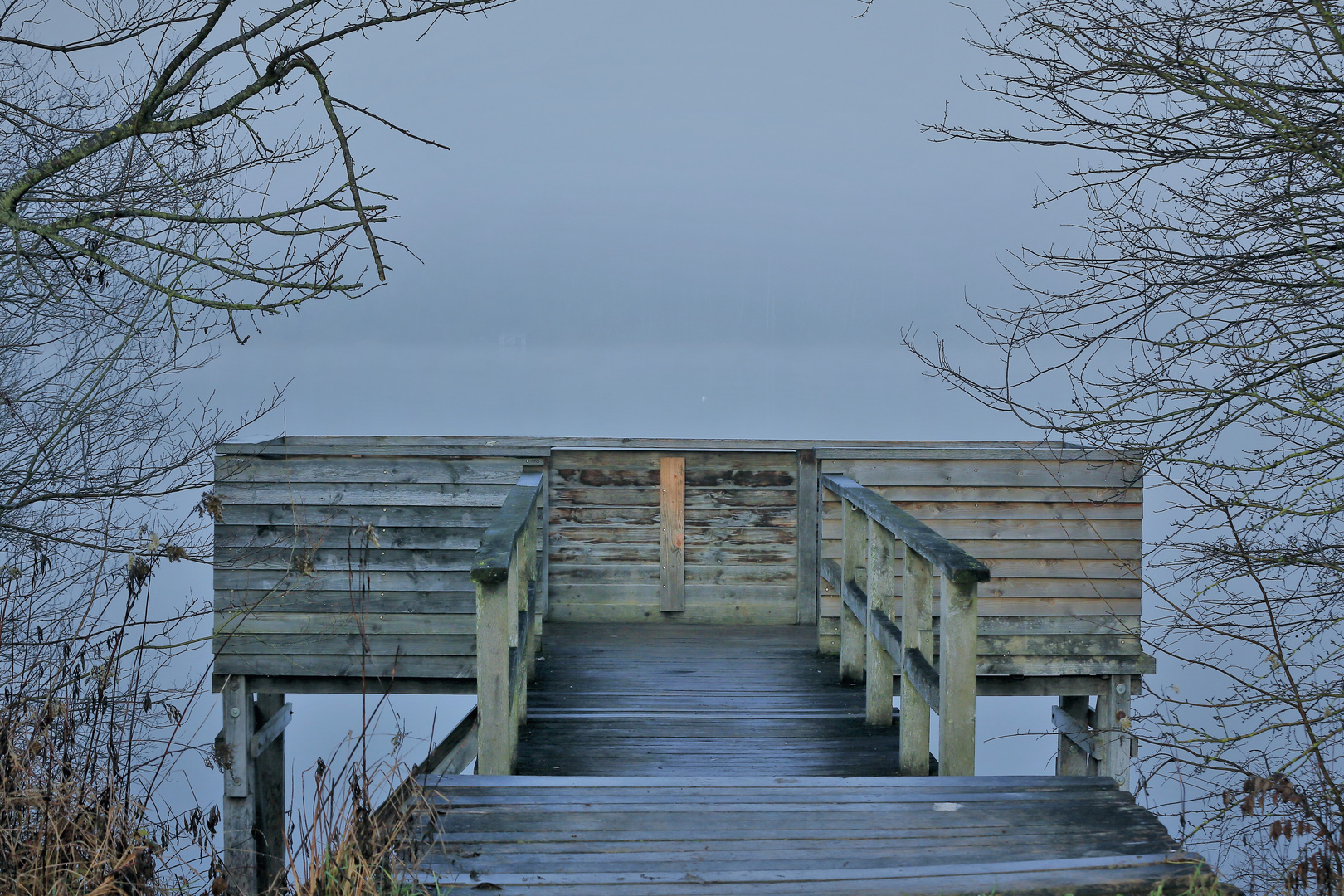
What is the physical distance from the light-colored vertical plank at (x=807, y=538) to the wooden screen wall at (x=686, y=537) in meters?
0.06

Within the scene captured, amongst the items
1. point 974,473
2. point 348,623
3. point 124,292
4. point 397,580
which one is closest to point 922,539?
point 974,473

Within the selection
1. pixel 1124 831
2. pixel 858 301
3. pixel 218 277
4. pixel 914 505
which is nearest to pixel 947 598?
pixel 1124 831

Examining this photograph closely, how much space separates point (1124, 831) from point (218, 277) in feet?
24.2

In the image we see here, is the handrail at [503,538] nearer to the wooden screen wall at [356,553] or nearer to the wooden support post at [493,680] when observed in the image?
the wooden support post at [493,680]

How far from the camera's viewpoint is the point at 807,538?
820 cm

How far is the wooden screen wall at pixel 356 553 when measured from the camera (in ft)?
24.8

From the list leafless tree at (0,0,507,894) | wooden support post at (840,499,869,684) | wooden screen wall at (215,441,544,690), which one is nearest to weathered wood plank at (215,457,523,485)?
wooden screen wall at (215,441,544,690)

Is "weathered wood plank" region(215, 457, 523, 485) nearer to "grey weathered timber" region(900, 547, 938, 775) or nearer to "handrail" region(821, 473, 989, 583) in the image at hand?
"handrail" region(821, 473, 989, 583)

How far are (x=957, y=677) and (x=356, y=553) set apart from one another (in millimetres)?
5030

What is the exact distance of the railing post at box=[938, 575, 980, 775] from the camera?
146 inches

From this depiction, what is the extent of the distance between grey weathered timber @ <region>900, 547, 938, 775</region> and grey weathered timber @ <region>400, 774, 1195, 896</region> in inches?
33.6

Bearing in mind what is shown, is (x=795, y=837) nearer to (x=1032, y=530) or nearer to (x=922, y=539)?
(x=922, y=539)

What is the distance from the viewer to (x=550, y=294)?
29094mm

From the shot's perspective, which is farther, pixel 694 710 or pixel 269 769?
pixel 269 769
